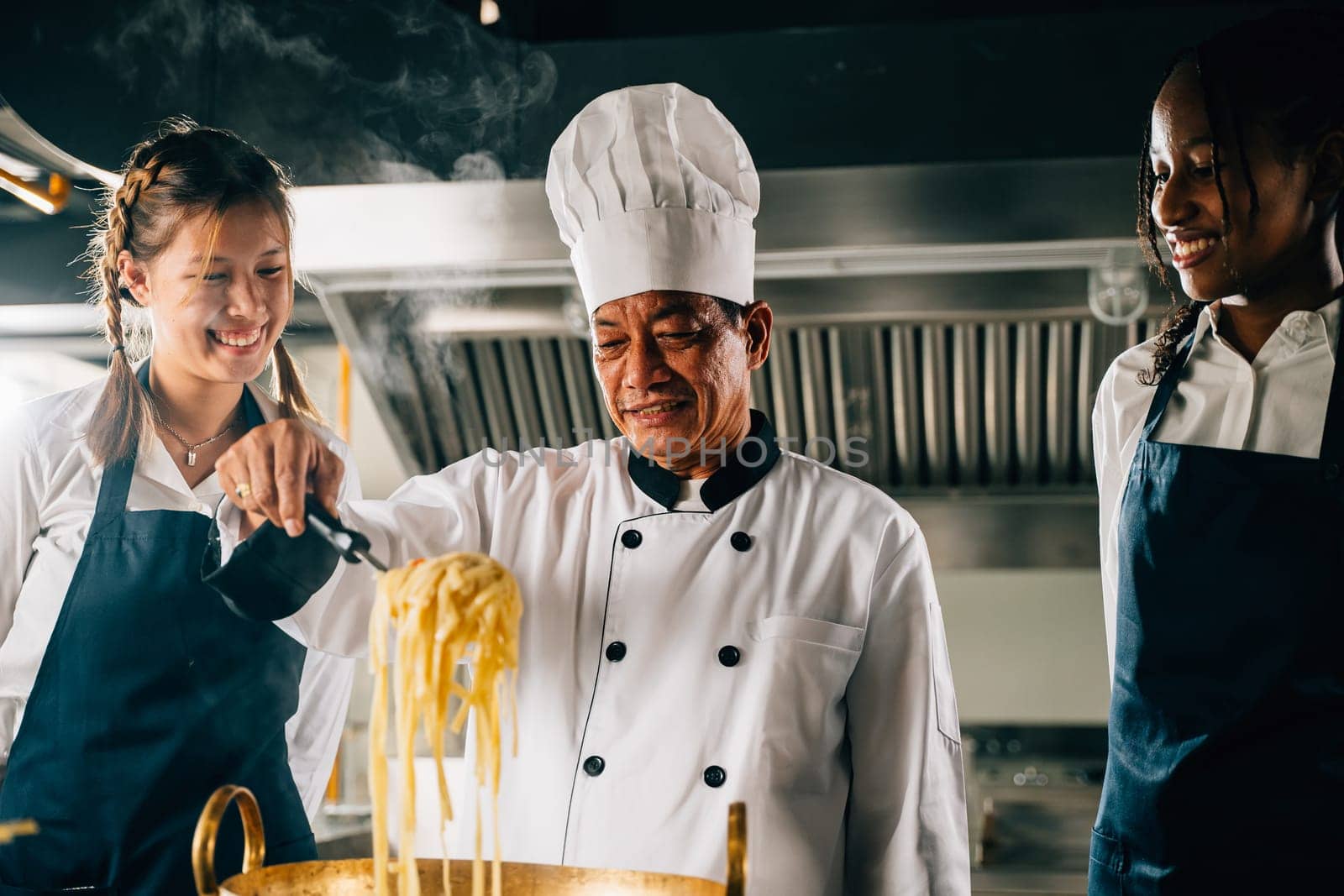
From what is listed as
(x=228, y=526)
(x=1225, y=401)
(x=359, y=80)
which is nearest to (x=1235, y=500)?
(x=1225, y=401)

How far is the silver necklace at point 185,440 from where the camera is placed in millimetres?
2064

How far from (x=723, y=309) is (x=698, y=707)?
68 centimetres

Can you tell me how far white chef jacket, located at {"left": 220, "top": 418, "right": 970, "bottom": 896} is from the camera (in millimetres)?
1880

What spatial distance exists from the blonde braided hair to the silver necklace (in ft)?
0.05

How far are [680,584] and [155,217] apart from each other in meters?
1.17

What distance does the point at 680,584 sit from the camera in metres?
2.00

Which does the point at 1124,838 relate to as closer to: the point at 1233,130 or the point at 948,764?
the point at 948,764

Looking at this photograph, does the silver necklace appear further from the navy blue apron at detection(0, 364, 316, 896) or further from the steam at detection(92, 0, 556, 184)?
the steam at detection(92, 0, 556, 184)

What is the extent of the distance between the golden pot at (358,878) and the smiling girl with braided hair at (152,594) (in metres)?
0.46

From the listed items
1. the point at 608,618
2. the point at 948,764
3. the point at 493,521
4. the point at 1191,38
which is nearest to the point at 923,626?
the point at 948,764

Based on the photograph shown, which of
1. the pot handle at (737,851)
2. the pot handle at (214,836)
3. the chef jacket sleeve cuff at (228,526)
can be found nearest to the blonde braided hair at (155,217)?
the chef jacket sleeve cuff at (228,526)

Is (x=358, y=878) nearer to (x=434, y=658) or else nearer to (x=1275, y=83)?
(x=434, y=658)

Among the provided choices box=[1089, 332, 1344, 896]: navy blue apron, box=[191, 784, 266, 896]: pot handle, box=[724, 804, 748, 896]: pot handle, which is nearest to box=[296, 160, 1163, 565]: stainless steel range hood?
box=[1089, 332, 1344, 896]: navy blue apron

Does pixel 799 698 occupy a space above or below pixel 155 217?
below
